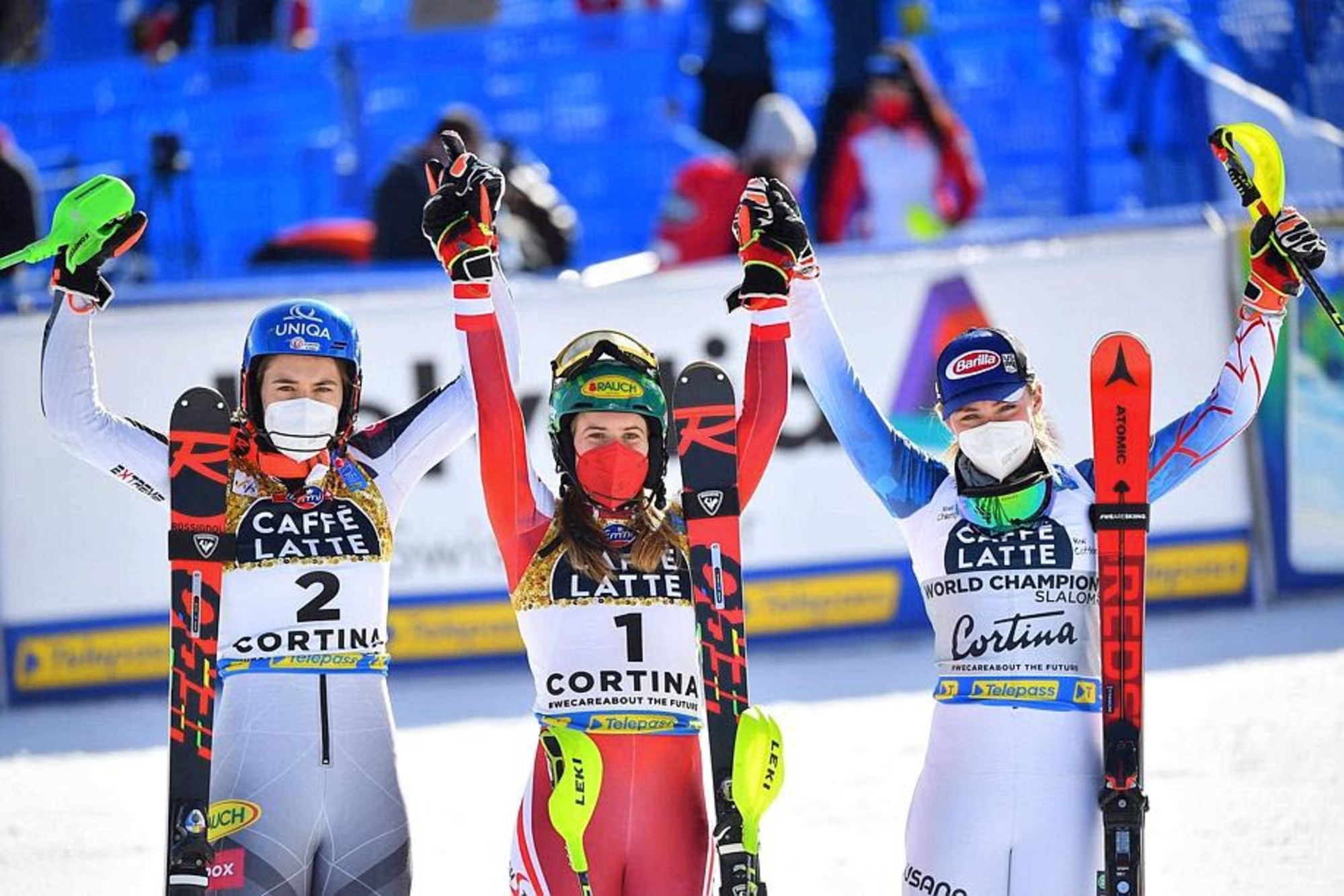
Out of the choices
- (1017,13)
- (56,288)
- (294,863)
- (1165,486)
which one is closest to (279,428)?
(56,288)

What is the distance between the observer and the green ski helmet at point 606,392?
5.22 m

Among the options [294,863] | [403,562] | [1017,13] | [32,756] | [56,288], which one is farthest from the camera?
[1017,13]

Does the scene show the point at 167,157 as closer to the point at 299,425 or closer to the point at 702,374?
the point at 299,425

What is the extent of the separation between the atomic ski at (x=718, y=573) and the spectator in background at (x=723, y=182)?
220 inches

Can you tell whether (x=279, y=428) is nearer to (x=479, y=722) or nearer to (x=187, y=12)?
(x=479, y=722)

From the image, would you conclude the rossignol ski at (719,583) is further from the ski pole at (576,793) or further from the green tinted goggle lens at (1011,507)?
the green tinted goggle lens at (1011,507)

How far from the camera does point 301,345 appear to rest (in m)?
5.41

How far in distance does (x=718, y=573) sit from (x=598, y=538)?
31cm

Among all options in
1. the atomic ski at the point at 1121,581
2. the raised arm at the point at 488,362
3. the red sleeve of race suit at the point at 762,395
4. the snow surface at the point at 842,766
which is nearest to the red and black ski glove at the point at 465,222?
the raised arm at the point at 488,362

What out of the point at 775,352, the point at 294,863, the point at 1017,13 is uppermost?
the point at 1017,13

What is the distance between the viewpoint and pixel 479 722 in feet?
29.2

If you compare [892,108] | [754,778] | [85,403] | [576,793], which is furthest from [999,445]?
[892,108]

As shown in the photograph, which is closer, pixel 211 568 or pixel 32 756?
pixel 211 568

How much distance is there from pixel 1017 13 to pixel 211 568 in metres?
9.23
